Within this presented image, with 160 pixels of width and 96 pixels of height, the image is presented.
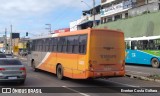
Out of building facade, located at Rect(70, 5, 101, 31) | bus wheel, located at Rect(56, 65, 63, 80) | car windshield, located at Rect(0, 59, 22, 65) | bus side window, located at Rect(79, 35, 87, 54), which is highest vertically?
building facade, located at Rect(70, 5, 101, 31)

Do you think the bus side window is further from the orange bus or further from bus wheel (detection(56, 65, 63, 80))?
bus wheel (detection(56, 65, 63, 80))

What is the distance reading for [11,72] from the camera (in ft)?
54.1

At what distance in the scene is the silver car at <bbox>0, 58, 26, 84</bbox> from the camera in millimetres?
16359

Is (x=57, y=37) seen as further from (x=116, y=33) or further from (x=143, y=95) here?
(x=143, y=95)

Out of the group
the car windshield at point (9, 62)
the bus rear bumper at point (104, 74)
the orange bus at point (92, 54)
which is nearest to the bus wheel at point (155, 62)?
the orange bus at point (92, 54)

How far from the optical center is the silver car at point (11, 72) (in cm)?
1636

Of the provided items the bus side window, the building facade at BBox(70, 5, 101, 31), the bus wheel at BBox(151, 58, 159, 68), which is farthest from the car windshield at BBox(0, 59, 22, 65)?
the building facade at BBox(70, 5, 101, 31)

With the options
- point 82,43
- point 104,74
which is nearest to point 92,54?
point 82,43

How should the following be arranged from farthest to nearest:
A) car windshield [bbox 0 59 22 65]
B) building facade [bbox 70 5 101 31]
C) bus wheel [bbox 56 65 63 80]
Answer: building facade [bbox 70 5 101 31]
bus wheel [bbox 56 65 63 80]
car windshield [bbox 0 59 22 65]

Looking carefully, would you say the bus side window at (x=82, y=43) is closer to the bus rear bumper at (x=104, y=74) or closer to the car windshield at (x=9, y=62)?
the bus rear bumper at (x=104, y=74)

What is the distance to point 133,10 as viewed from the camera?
174 ft

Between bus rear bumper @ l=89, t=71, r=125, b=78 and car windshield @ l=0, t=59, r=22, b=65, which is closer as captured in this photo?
bus rear bumper @ l=89, t=71, r=125, b=78

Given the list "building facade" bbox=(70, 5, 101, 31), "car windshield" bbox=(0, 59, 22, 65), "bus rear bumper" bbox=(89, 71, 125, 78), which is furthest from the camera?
"building facade" bbox=(70, 5, 101, 31)

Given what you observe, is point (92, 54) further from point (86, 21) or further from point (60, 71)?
point (86, 21)
